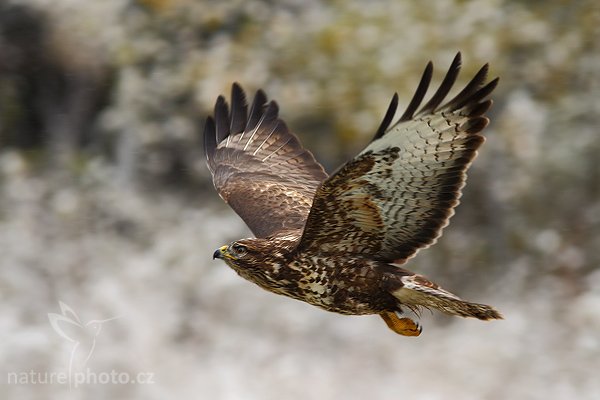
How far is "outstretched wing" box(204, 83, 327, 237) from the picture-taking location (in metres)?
6.96

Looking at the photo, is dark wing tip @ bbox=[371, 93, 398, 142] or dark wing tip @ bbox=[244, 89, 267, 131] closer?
dark wing tip @ bbox=[371, 93, 398, 142]

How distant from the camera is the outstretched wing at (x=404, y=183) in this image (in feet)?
18.0

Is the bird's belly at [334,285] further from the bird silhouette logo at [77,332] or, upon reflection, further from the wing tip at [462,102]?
the bird silhouette logo at [77,332]

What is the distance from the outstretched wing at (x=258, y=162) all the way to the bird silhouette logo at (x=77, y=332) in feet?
8.67

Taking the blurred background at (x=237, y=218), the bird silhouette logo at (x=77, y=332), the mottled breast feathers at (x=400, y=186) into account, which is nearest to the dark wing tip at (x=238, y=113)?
the mottled breast feathers at (x=400, y=186)

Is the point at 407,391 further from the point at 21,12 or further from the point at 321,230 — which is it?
the point at 21,12

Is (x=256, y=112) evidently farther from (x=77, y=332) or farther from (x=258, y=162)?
(x=77, y=332)

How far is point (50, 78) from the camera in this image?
457 inches

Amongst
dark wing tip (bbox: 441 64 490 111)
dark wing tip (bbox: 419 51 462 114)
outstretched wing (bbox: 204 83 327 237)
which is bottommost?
dark wing tip (bbox: 419 51 462 114)

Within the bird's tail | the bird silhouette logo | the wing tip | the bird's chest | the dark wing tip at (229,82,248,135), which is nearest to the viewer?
the wing tip

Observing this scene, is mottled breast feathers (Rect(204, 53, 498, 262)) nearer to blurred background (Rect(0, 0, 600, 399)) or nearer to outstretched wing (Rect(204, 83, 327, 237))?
outstretched wing (Rect(204, 83, 327, 237))

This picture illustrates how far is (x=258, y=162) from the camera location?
7477mm

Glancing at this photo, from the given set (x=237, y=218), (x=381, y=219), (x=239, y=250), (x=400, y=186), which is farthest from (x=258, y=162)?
(x=237, y=218)

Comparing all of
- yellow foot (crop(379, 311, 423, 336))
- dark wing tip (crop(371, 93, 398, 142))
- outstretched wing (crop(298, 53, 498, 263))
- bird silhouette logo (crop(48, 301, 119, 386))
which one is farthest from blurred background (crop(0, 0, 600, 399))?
dark wing tip (crop(371, 93, 398, 142))
